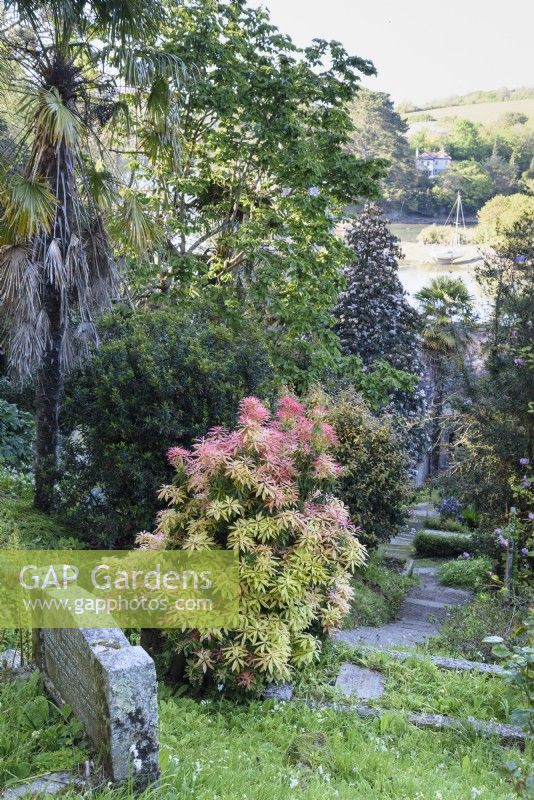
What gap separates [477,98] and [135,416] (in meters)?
80.0

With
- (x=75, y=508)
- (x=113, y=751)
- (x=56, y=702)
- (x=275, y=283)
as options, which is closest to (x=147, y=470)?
(x=75, y=508)

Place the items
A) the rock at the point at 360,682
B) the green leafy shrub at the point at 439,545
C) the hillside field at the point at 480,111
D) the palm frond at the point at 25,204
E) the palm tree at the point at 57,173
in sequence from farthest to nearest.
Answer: the hillside field at the point at 480,111 < the green leafy shrub at the point at 439,545 < the palm tree at the point at 57,173 < the palm frond at the point at 25,204 < the rock at the point at 360,682

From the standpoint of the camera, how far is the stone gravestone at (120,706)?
115 inches

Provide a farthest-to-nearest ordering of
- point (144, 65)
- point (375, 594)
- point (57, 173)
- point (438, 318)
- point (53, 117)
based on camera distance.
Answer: point (438, 318)
point (375, 594)
point (144, 65)
point (57, 173)
point (53, 117)

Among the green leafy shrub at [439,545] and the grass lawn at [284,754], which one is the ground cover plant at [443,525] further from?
the grass lawn at [284,754]

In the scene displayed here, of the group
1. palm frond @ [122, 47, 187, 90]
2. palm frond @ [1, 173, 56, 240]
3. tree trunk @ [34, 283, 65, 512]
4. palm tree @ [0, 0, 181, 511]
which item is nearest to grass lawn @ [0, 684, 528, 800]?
tree trunk @ [34, 283, 65, 512]

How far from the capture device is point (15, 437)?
1151 centimetres

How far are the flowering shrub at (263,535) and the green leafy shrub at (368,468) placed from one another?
3826mm

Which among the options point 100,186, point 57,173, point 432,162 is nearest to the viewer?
point 57,173

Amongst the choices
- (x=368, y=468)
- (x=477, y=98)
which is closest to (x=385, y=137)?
(x=368, y=468)

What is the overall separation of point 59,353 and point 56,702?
466cm

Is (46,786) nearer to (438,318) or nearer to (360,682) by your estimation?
(360,682)

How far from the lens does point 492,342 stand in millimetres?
10367

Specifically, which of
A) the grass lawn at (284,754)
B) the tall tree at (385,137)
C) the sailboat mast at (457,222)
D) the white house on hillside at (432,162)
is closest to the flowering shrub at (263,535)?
the grass lawn at (284,754)
